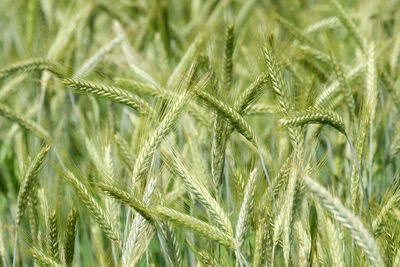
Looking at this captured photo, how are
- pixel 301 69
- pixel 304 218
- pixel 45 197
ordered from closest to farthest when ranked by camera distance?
pixel 304 218 → pixel 45 197 → pixel 301 69

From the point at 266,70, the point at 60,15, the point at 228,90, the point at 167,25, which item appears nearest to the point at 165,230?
the point at 266,70

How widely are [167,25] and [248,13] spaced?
80cm

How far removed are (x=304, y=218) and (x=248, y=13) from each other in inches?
90.0

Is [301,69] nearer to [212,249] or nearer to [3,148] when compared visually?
[212,249]

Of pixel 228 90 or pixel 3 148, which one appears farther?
pixel 3 148

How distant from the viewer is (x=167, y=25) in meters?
2.81

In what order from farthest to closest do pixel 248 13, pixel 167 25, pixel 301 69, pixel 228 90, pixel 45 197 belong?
pixel 248 13, pixel 167 25, pixel 301 69, pixel 228 90, pixel 45 197

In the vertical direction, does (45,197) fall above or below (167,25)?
below

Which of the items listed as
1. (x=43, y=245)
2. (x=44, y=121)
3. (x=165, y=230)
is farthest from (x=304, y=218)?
(x=44, y=121)

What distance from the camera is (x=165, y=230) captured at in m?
1.28

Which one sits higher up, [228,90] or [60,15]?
[60,15]

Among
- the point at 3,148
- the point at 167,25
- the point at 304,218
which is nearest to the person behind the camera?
the point at 304,218

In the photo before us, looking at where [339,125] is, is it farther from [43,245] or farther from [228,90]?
[43,245]

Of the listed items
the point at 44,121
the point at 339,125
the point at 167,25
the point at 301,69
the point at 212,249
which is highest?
the point at 167,25
